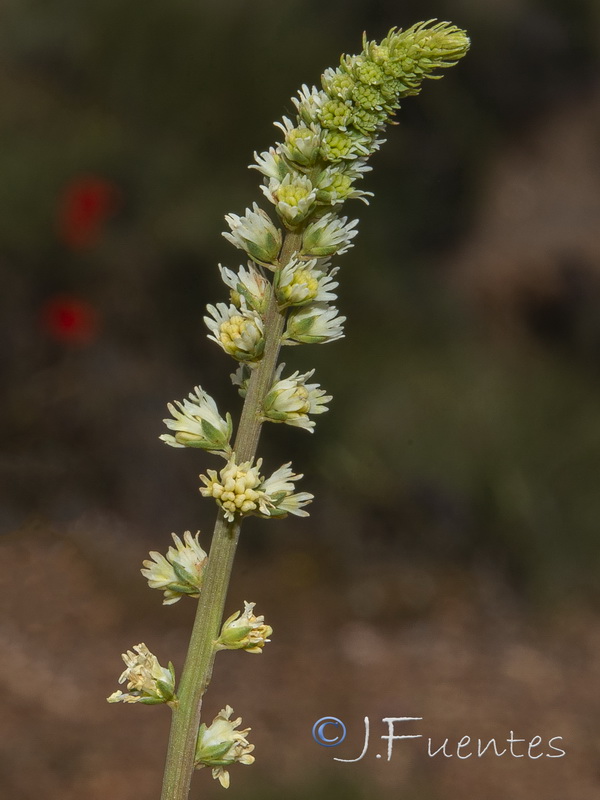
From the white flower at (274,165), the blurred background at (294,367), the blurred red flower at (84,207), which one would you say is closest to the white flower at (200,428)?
the white flower at (274,165)

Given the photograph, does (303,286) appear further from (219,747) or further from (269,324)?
(219,747)

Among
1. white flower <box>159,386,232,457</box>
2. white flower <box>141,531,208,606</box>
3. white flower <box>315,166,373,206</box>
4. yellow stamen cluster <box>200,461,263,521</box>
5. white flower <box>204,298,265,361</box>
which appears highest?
white flower <box>315,166,373,206</box>

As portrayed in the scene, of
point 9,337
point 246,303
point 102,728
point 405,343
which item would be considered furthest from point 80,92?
point 246,303

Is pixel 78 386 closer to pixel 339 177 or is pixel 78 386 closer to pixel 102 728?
pixel 102 728

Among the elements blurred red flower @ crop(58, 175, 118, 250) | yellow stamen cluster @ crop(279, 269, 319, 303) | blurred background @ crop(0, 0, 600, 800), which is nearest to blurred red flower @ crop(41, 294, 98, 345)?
blurred background @ crop(0, 0, 600, 800)

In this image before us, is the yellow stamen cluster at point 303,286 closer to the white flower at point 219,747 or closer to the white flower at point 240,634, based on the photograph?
the white flower at point 240,634

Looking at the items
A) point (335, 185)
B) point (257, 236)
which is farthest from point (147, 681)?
point (335, 185)

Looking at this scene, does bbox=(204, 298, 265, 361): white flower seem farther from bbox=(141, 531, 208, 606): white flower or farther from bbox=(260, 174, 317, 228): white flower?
bbox=(141, 531, 208, 606): white flower
